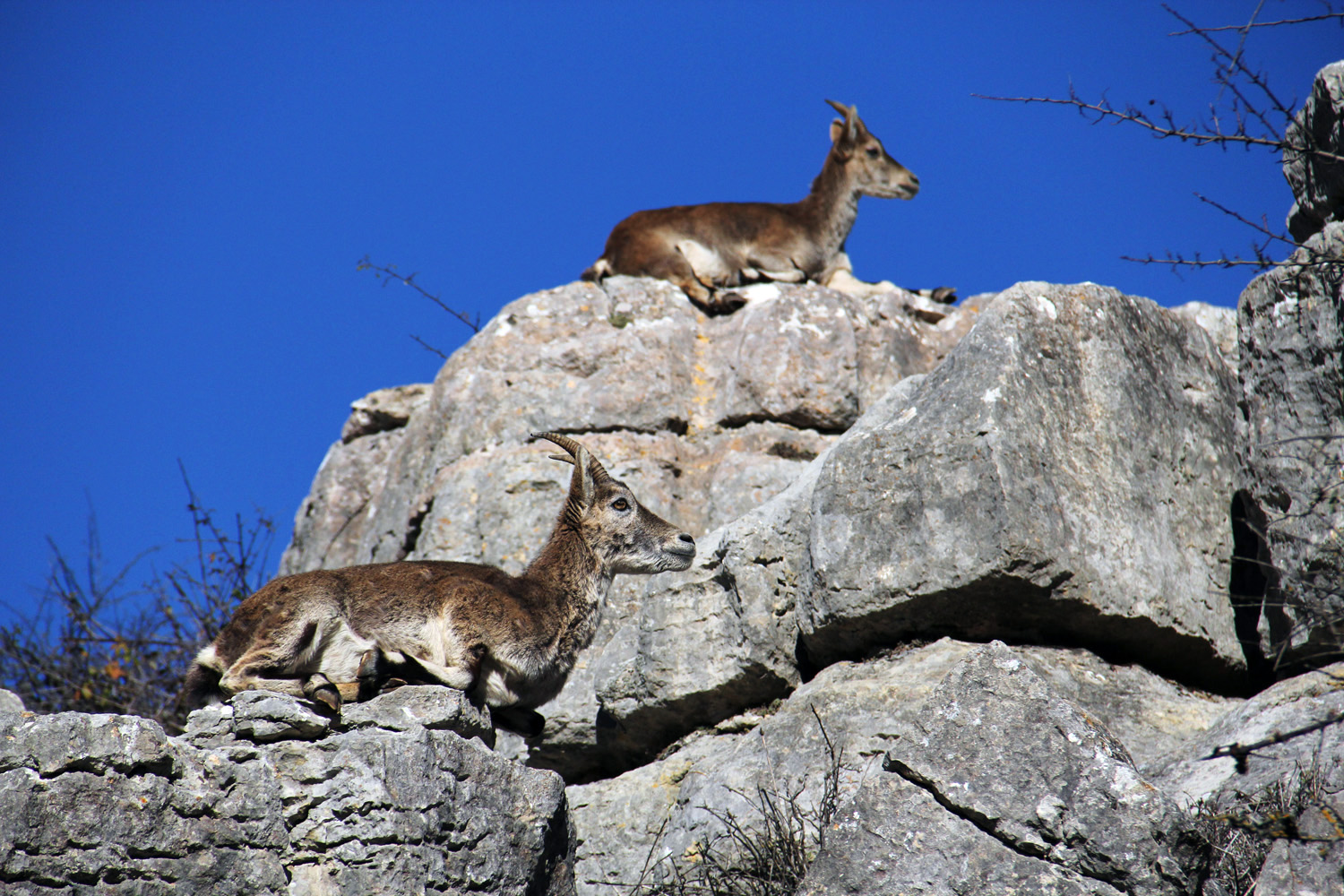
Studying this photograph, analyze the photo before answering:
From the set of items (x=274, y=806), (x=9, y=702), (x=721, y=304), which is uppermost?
(x=721, y=304)

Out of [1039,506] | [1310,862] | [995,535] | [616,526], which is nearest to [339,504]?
[616,526]

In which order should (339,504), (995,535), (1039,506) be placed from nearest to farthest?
(995,535) < (1039,506) < (339,504)

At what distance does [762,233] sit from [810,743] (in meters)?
8.12

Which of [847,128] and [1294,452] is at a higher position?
[847,128]

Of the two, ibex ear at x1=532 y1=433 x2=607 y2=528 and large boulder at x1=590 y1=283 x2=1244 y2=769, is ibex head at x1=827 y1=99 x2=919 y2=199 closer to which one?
large boulder at x1=590 y1=283 x2=1244 y2=769

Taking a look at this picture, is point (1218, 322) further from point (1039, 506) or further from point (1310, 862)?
point (1310, 862)

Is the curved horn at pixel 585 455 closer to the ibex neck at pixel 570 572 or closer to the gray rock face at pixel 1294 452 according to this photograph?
the ibex neck at pixel 570 572

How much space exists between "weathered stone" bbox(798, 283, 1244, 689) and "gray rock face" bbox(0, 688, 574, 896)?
241 centimetres

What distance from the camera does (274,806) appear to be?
17.1 ft

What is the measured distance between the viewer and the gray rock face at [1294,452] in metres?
6.64

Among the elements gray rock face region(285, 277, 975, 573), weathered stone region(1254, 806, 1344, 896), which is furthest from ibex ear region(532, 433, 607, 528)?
weathered stone region(1254, 806, 1344, 896)

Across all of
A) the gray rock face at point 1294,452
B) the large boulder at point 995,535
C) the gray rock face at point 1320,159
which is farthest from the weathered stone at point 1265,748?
the gray rock face at point 1320,159

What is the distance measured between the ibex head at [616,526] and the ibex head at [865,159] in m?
7.96

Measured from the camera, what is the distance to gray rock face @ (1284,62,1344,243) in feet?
23.7
